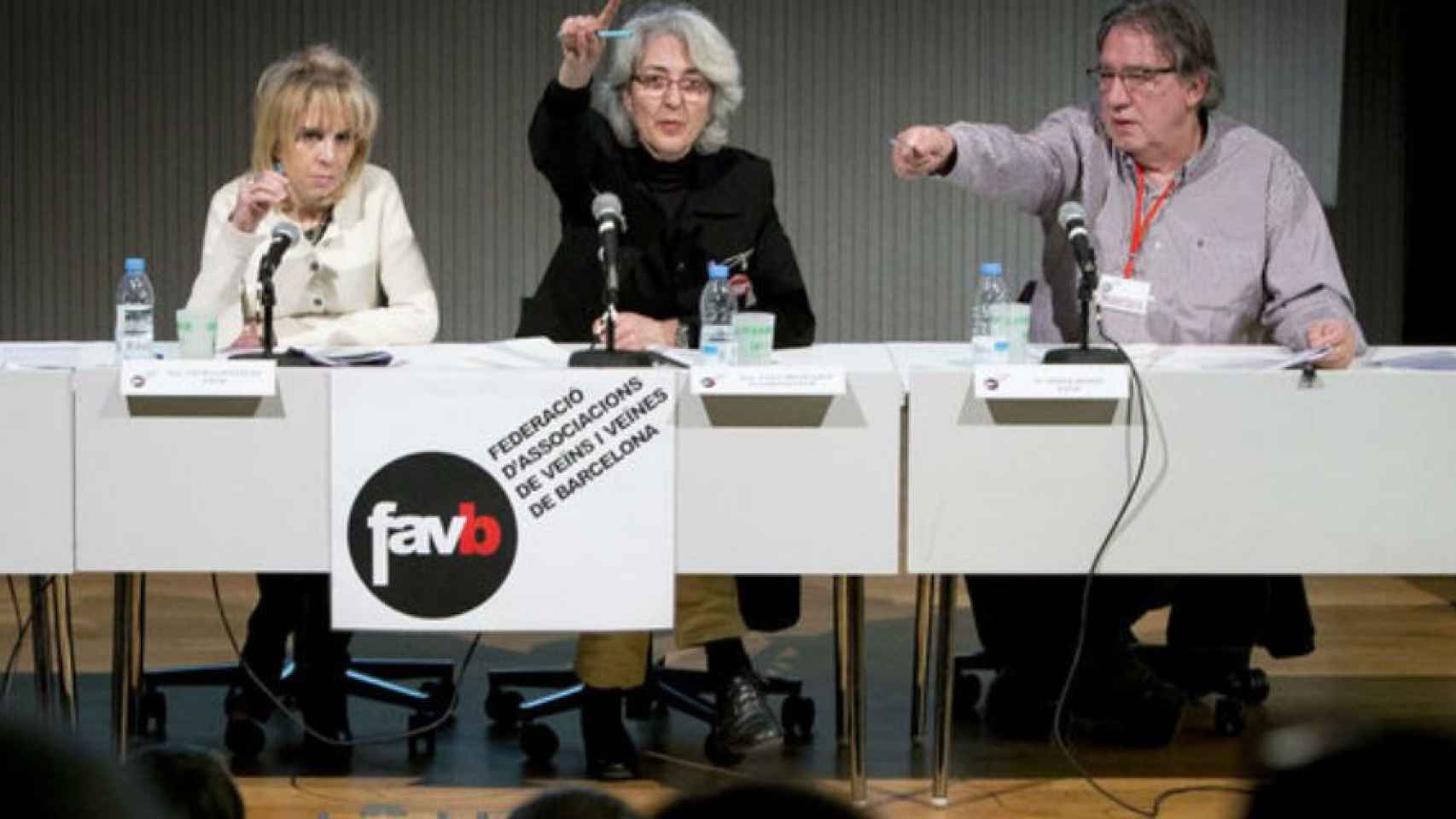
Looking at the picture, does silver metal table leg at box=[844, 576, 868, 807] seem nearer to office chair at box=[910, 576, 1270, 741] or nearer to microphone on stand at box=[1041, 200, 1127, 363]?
microphone on stand at box=[1041, 200, 1127, 363]

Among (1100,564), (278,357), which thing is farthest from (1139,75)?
(278,357)

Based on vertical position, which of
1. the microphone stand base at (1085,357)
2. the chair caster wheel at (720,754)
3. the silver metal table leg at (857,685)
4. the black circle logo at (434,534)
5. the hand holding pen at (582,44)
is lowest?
the chair caster wheel at (720,754)

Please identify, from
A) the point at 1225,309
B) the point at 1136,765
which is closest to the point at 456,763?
the point at 1136,765

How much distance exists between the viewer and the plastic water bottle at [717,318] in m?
3.59

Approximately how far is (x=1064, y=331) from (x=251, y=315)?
1665mm

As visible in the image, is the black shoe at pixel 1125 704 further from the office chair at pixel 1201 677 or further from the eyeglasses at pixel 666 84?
the eyeglasses at pixel 666 84

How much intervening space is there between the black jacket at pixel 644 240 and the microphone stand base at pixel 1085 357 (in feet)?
2.66

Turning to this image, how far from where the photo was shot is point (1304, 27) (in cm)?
671

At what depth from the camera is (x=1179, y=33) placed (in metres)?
4.14

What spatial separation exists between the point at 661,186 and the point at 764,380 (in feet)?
3.40

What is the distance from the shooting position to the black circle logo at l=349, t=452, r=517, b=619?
11.2 ft

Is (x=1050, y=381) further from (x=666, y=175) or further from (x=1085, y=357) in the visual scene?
(x=666, y=175)

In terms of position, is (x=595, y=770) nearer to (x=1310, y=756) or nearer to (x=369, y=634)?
(x=369, y=634)

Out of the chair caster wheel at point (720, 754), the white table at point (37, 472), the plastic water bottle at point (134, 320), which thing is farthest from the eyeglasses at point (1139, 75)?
the white table at point (37, 472)
